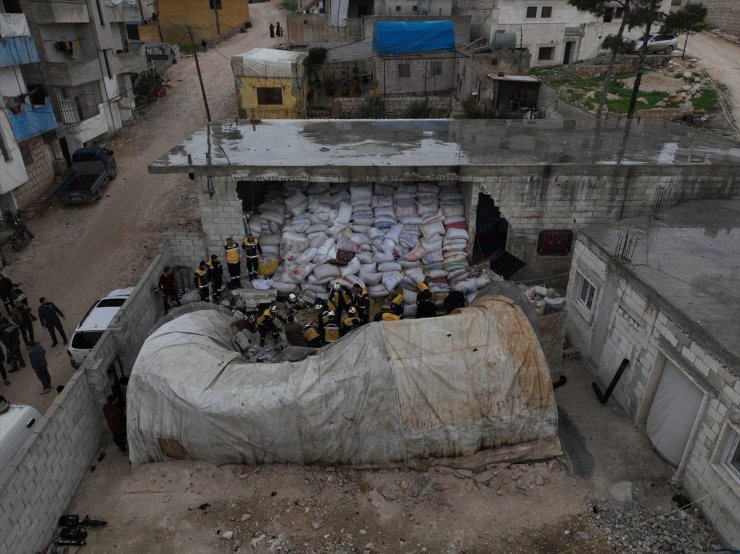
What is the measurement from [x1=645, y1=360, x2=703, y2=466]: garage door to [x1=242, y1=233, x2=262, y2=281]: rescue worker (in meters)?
8.56

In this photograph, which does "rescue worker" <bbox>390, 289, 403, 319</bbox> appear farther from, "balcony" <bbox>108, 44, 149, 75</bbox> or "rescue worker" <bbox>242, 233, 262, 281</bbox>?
"balcony" <bbox>108, 44, 149, 75</bbox>

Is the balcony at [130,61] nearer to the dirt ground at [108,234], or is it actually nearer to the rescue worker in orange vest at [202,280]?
the dirt ground at [108,234]

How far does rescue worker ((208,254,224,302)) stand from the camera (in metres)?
12.0

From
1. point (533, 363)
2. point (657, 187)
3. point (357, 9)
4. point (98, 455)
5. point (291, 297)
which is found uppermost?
point (357, 9)

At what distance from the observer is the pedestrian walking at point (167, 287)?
11.5 meters

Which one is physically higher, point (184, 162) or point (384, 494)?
point (184, 162)

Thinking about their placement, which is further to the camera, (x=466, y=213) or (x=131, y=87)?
(x=131, y=87)

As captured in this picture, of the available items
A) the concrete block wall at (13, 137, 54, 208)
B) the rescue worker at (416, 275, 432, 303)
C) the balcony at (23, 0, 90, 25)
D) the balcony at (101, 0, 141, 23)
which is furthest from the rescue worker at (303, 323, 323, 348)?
the balcony at (101, 0, 141, 23)

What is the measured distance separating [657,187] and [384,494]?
9.55 m

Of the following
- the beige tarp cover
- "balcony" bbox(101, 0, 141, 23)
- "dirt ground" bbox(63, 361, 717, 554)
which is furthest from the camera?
"balcony" bbox(101, 0, 141, 23)

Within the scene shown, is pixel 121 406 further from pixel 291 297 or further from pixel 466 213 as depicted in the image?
pixel 466 213

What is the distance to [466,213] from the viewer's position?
12766 millimetres

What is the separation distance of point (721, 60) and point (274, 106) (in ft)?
74.4

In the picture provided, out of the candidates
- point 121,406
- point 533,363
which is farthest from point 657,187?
point 121,406
